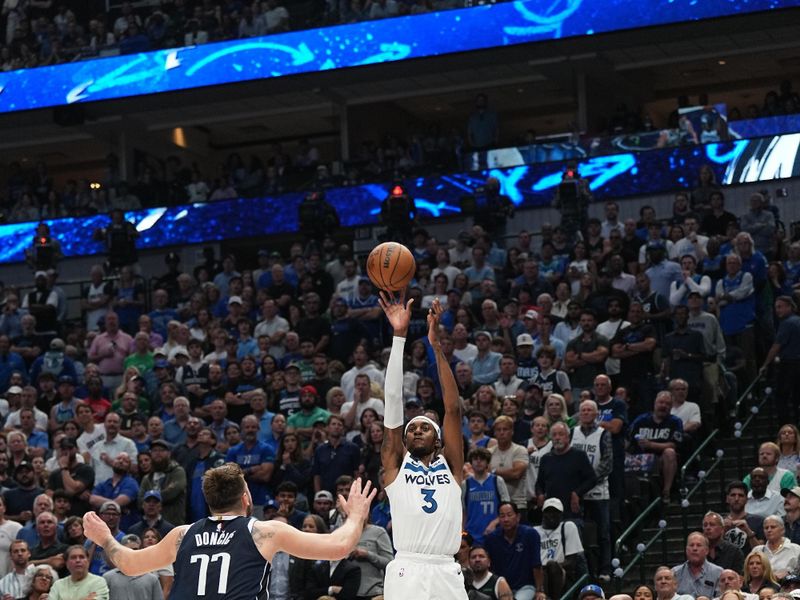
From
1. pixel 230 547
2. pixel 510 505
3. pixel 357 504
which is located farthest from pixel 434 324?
pixel 510 505

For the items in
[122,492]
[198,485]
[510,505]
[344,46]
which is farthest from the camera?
[344,46]

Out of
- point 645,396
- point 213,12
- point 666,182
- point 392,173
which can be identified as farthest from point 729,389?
point 213,12

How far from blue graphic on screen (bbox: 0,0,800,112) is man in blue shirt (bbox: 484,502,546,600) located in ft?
48.6

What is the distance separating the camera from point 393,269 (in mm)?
9664

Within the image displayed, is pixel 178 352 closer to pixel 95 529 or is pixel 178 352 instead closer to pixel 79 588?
pixel 79 588

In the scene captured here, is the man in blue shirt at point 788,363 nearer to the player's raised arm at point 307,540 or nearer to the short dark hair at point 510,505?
the short dark hair at point 510,505

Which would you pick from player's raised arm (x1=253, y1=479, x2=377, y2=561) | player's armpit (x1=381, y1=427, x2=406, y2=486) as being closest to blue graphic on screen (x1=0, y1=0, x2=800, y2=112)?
player's armpit (x1=381, y1=427, x2=406, y2=486)

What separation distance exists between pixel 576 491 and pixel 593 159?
11972mm

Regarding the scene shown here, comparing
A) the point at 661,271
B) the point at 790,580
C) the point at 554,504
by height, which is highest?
the point at 661,271

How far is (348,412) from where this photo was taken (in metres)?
17.3

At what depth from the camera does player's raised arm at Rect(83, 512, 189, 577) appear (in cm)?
742

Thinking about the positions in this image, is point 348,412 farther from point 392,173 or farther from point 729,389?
point 392,173

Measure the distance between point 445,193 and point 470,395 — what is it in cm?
1006

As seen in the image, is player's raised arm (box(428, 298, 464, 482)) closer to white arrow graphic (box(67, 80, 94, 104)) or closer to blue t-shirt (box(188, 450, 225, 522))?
blue t-shirt (box(188, 450, 225, 522))
